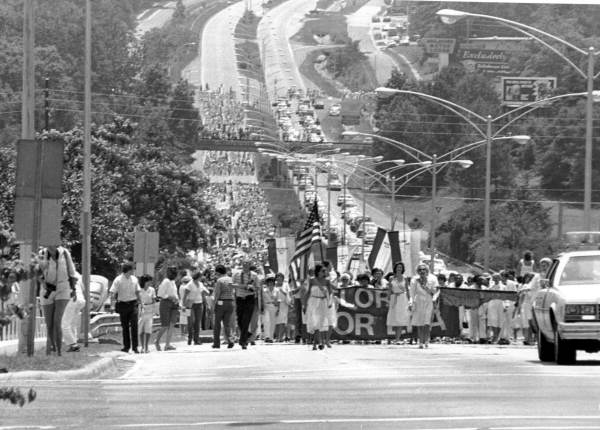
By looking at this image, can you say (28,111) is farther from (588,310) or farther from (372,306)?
(372,306)

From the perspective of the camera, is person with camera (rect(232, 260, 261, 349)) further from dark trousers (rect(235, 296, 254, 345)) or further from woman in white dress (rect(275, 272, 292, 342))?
woman in white dress (rect(275, 272, 292, 342))

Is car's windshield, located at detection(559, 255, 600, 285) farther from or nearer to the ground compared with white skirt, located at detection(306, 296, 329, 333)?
farther from the ground

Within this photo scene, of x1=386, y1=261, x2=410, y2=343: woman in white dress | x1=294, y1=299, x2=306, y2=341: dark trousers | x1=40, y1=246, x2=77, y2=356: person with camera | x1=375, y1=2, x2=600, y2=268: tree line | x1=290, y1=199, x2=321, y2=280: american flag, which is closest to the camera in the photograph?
x1=40, y1=246, x2=77, y2=356: person with camera

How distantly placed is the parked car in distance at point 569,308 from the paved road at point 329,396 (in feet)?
1.06

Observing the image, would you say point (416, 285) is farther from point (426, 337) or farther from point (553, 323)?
point (553, 323)

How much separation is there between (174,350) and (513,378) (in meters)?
12.9

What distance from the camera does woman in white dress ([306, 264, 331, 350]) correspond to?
106 ft

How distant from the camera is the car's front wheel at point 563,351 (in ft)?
79.5

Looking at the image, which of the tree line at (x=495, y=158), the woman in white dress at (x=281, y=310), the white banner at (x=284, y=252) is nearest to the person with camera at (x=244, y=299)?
the woman in white dress at (x=281, y=310)

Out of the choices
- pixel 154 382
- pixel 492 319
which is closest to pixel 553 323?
pixel 154 382

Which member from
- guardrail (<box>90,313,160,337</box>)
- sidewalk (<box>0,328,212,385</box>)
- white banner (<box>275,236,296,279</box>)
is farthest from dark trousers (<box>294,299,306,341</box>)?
white banner (<box>275,236,296,279</box>)

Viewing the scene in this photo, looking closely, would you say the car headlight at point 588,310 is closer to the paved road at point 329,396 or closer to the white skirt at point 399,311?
the paved road at point 329,396

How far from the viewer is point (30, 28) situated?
26.0 metres

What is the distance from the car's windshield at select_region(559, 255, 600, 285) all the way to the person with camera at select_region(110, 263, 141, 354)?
8.51 metres
